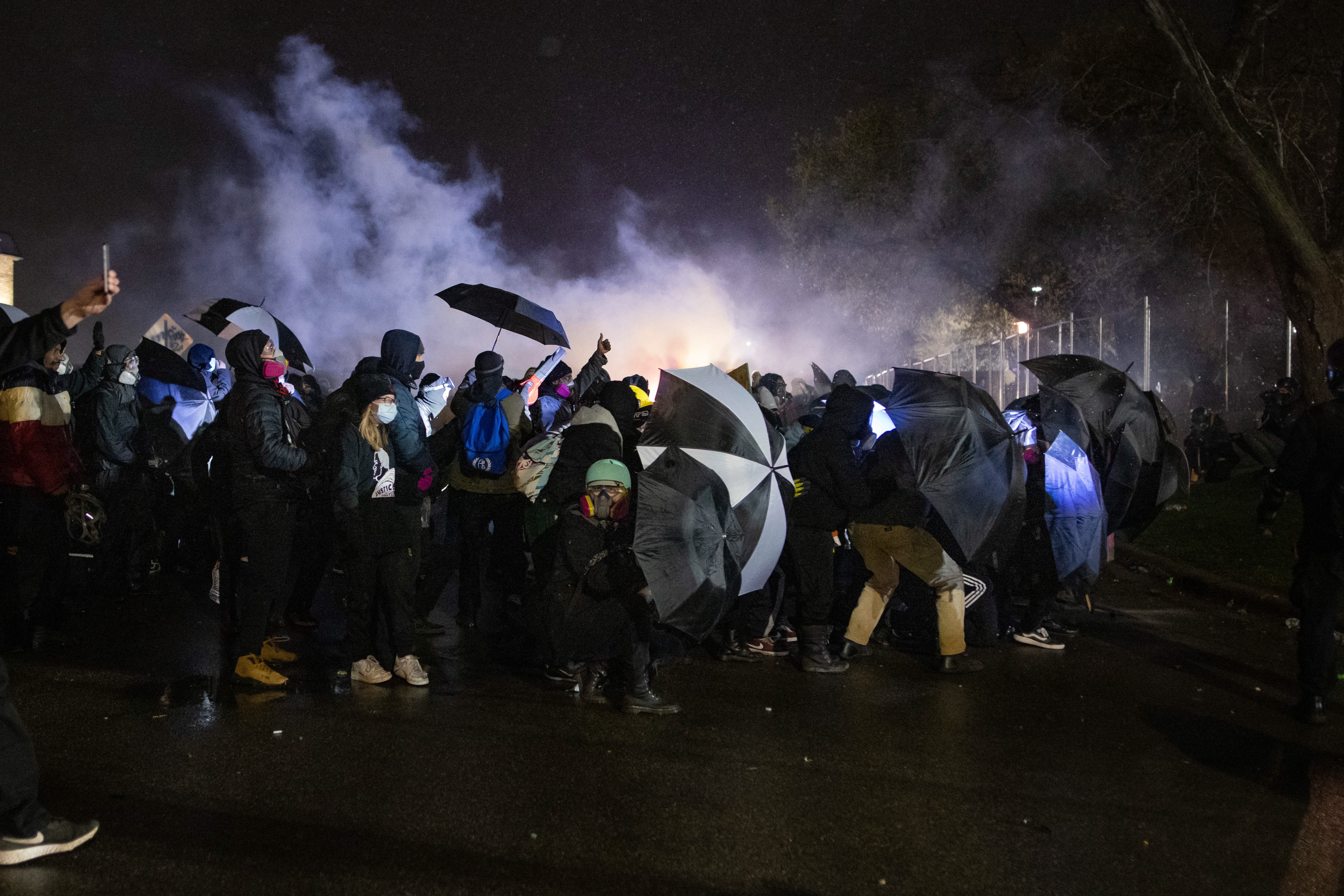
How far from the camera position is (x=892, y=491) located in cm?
609

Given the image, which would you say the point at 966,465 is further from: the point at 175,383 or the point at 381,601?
the point at 175,383

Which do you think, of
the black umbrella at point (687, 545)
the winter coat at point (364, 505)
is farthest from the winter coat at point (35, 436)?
the black umbrella at point (687, 545)

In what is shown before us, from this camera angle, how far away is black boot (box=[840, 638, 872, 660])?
21.2 ft

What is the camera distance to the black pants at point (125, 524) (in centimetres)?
816

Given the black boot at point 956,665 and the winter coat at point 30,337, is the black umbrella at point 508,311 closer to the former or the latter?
the black boot at point 956,665

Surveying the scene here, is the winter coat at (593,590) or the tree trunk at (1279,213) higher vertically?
the tree trunk at (1279,213)

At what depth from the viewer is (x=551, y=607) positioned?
542 centimetres

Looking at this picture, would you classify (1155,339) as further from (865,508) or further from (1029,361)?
(865,508)

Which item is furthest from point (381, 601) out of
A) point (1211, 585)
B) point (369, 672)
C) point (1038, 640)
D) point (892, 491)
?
point (1211, 585)

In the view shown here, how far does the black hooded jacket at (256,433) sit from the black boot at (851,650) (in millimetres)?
3351

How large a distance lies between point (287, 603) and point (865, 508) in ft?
13.6

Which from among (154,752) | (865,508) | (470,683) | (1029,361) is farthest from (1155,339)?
(154,752)

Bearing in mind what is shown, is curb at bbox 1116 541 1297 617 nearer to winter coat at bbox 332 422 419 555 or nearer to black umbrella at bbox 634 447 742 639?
black umbrella at bbox 634 447 742 639

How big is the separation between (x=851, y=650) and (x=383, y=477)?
3015 millimetres
